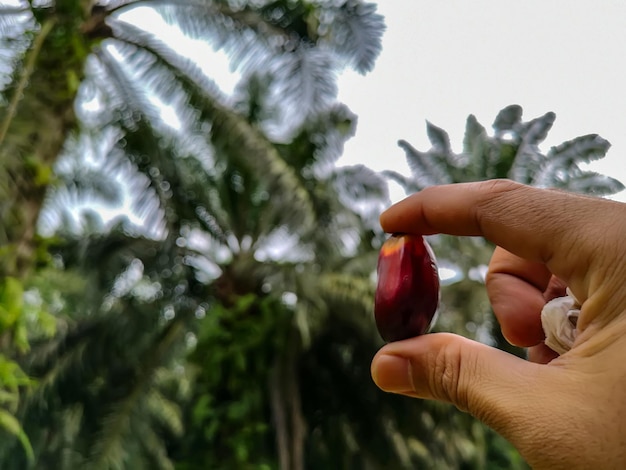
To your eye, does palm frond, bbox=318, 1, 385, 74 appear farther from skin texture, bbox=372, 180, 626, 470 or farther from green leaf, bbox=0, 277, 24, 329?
skin texture, bbox=372, 180, 626, 470

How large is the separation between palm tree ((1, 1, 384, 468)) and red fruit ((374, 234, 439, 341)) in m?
A: 3.08

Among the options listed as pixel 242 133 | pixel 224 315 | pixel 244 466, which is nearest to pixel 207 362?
pixel 224 315

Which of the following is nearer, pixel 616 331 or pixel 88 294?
pixel 616 331

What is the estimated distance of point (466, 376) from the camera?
1.35m

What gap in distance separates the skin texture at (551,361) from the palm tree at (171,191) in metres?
3.22

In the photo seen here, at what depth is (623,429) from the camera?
3.67 ft

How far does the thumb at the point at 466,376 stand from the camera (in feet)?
4.08

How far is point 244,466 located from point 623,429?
6082 millimetres

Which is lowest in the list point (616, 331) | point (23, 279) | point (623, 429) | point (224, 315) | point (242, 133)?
point (224, 315)

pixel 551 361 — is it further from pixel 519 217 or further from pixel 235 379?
pixel 235 379

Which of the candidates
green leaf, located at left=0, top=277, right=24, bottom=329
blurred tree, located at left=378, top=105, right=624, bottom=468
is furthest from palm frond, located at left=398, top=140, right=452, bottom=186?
green leaf, located at left=0, top=277, right=24, bottom=329

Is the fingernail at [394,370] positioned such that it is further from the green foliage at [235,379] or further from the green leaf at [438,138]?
the green leaf at [438,138]

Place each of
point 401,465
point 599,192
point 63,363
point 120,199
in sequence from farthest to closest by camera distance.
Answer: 1. point 120,199
2. point 599,192
3. point 401,465
4. point 63,363

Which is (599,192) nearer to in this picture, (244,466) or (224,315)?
(224,315)
